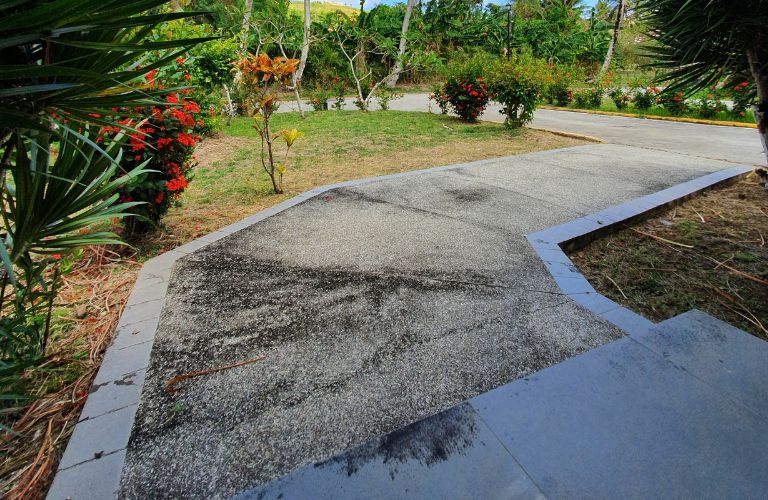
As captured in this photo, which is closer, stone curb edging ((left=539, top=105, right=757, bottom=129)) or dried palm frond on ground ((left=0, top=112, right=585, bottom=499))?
dried palm frond on ground ((left=0, top=112, right=585, bottom=499))

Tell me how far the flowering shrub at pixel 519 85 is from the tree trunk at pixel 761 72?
7.15 meters

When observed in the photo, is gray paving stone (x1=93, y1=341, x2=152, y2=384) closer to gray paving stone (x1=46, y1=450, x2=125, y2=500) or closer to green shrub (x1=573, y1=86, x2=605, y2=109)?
gray paving stone (x1=46, y1=450, x2=125, y2=500)

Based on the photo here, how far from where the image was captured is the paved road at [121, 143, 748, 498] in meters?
1.64

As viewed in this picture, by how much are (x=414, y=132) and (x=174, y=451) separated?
928 cm

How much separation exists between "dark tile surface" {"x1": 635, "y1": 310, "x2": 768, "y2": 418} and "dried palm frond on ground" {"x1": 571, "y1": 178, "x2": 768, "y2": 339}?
223 millimetres

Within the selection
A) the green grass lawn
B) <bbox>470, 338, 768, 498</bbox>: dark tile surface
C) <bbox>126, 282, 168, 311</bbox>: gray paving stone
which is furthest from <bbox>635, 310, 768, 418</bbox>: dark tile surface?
the green grass lawn

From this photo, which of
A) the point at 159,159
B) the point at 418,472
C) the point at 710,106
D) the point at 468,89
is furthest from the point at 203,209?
the point at 710,106

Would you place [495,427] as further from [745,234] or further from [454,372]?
[745,234]

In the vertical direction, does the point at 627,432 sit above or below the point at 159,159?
below

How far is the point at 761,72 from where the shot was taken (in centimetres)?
252

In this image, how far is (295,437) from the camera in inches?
65.3

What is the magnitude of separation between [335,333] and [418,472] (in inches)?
40.3

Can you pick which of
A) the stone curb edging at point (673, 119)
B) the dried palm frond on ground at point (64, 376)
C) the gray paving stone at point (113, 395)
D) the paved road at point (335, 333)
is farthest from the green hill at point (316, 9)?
the gray paving stone at point (113, 395)

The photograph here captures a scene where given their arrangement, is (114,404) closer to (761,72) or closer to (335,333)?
(335,333)
